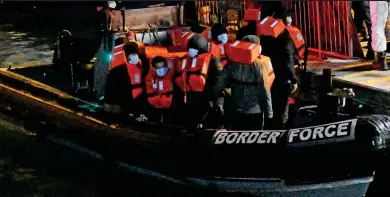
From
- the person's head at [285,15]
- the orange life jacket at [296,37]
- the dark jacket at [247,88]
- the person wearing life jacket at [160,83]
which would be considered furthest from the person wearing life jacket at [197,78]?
the person's head at [285,15]

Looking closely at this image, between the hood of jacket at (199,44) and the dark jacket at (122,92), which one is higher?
the hood of jacket at (199,44)

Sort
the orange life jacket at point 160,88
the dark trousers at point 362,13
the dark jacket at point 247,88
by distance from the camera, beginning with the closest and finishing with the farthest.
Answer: the dark jacket at point 247,88
the orange life jacket at point 160,88
the dark trousers at point 362,13

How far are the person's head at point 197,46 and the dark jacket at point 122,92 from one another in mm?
761

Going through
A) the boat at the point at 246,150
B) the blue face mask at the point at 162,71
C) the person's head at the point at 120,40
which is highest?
the person's head at the point at 120,40

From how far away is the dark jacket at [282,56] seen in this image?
7273 mm

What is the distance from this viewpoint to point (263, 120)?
21.9ft

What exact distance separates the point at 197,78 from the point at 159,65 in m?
0.47

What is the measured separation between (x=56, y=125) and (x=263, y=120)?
3216mm

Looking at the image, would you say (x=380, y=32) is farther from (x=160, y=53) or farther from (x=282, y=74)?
(x=160, y=53)

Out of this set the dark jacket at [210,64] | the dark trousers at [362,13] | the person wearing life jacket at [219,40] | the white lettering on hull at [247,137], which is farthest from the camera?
the dark trousers at [362,13]

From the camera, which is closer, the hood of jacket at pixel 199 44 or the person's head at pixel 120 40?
the hood of jacket at pixel 199 44

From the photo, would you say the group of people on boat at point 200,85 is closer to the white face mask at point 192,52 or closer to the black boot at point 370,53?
the white face mask at point 192,52

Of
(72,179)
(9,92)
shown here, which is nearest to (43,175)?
(72,179)

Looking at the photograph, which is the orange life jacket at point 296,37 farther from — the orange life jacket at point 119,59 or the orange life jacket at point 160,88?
the orange life jacket at point 119,59
